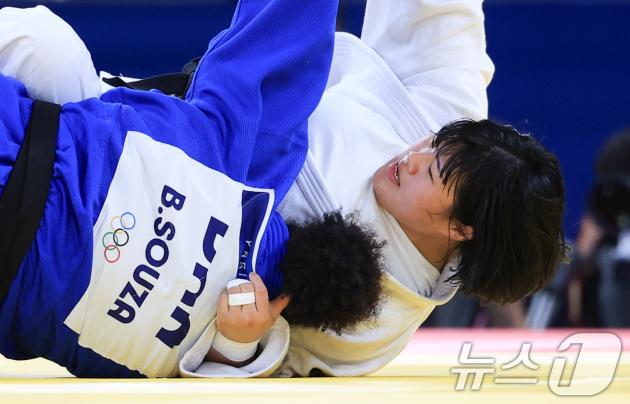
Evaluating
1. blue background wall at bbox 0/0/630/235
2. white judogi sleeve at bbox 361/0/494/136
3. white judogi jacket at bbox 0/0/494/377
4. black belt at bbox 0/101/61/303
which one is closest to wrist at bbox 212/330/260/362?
white judogi jacket at bbox 0/0/494/377

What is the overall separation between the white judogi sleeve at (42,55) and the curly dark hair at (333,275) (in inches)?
17.3

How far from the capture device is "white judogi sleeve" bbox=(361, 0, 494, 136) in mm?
2010

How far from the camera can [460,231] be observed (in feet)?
5.66

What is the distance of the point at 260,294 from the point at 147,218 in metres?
0.21

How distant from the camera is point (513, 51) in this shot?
14.3 ft

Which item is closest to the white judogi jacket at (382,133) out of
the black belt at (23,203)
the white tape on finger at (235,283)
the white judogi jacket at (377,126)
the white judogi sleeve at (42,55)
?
the white judogi jacket at (377,126)

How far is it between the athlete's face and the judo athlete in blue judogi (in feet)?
0.62

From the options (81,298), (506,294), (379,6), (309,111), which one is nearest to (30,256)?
(81,298)

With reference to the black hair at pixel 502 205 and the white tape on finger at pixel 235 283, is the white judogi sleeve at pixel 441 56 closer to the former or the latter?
the black hair at pixel 502 205

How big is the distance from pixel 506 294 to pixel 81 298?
0.70m

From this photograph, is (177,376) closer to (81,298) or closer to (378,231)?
(81,298)

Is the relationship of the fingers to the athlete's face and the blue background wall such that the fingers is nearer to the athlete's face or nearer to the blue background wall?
the athlete's face

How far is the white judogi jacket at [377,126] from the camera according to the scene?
170 centimetres

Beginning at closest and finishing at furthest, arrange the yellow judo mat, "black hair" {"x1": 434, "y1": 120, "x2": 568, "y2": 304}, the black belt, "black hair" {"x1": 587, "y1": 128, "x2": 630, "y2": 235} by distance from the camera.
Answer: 1. the yellow judo mat
2. the black belt
3. "black hair" {"x1": 434, "y1": 120, "x2": 568, "y2": 304}
4. "black hair" {"x1": 587, "y1": 128, "x2": 630, "y2": 235}
